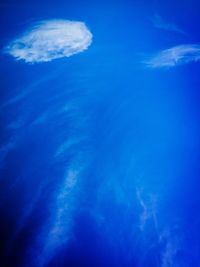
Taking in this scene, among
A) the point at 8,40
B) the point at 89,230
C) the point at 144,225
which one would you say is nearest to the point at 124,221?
the point at 144,225

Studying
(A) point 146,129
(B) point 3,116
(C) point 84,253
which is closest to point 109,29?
(A) point 146,129

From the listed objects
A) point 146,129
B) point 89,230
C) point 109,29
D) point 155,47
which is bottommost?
point 89,230

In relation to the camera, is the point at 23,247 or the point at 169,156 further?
the point at 169,156

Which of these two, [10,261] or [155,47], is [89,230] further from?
[155,47]

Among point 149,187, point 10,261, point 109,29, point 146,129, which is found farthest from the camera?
point 109,29

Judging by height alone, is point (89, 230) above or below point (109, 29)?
below

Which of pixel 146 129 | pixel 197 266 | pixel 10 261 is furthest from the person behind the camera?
pixel 146 129

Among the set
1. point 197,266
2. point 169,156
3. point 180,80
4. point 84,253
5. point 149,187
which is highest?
point 180,80

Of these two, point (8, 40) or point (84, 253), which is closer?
point (84, 253)

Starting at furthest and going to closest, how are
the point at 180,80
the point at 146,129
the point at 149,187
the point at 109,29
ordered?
1. the point at 109,29
2. the point at 180,80
3. the point at 146,129
4. the point at 149,187

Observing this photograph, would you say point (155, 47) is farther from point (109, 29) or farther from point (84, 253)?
point (84, 253)
